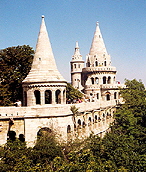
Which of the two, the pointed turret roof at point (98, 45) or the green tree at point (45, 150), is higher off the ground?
the pointed turret roof at point (98, 45)

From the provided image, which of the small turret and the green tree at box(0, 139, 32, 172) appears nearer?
the green tree at box(0, 139, 32, 172)

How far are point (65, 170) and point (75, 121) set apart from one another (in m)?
10.5

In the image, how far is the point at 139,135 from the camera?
101 feet

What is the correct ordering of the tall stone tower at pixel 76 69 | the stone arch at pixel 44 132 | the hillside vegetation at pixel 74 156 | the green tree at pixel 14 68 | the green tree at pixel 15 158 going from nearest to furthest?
the hillside vegetation at pixel 74 156, the green tree at pixel 15 158, the stone arch at pixel 44 132, the green tree at pixel 14 68, the tall stone tower at pixel 76 69

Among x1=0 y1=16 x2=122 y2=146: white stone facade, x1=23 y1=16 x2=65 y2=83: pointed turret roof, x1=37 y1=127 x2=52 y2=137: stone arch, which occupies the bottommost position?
x1=37 y1=127 x2=52 y2=137: stone arch

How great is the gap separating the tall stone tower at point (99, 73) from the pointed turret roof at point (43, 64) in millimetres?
18473

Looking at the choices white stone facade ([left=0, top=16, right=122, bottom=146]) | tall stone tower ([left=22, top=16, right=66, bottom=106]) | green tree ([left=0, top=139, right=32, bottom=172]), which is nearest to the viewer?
green tree ([left=0, top=139, right=32, bottom=172])

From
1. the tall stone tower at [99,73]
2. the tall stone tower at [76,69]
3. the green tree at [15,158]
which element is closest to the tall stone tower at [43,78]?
the green tree at [15,158]

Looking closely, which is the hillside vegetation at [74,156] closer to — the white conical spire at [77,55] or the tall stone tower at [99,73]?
the tall stone tower at [99,73]

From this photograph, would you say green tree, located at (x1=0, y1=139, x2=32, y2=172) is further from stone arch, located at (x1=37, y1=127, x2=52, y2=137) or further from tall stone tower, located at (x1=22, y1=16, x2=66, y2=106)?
tall stone tower, located at (x1=22, y1=16, x2=66, y2=106)

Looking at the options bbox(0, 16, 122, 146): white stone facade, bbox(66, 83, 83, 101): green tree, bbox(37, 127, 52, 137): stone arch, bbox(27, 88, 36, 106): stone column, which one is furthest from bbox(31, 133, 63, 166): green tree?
bbox(66, 83, 83, 101): green tree

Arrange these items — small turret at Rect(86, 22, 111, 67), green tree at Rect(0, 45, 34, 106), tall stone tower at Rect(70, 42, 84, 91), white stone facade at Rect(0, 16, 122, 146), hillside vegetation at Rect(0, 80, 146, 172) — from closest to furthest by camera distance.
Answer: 1. hillside vegetation at Rect(0, 80, 146, 172)
2. white stone facade at Rect(0, 16, 122, 146)
3. green tree at Rect(0, 45, 34, 106)
4. small turret at Rect(86, 22, 111, 67)
5. tall stone tower at Rect(70, 42, 84, 91)

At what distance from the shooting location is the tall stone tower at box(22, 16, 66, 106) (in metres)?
24.7

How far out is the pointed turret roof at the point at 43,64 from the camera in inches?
982
